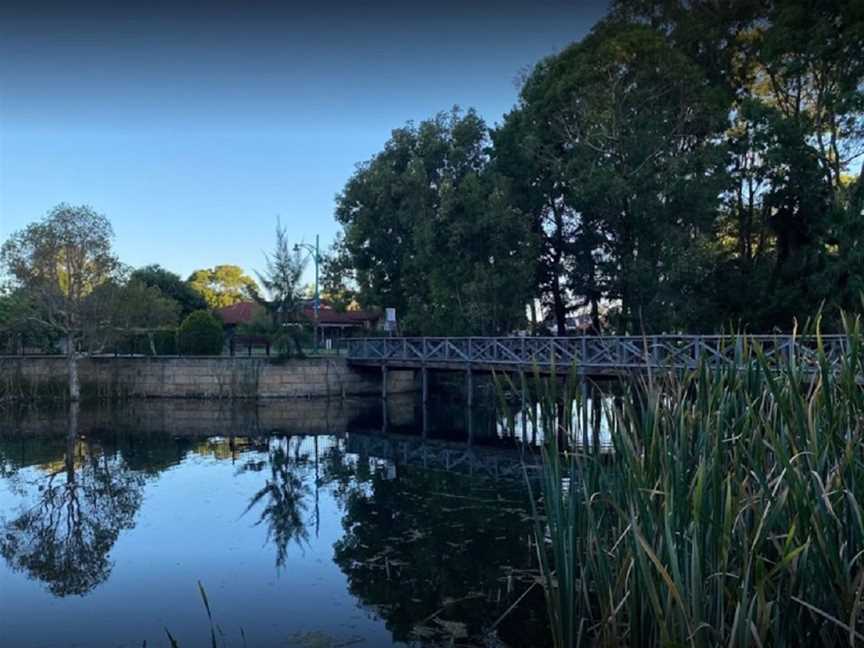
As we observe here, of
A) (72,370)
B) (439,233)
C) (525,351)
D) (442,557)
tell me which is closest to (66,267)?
(72,370)

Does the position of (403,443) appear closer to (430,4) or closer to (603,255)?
(603,255)

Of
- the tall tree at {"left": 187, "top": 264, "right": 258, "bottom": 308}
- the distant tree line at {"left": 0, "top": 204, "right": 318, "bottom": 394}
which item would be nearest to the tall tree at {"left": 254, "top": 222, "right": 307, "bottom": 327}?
the distant tree line at {"left": 0, "top": 204, "right": 318, "bottom": 394}

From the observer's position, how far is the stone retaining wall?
25.0 meters

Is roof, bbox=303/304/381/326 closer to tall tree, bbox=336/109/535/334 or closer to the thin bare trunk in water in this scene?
tall tree, bbox=336/109/535/334

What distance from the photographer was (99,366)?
25438mm

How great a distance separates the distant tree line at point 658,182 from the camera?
18.6 m

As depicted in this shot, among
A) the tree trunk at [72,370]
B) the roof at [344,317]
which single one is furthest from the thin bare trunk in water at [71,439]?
the roof at [344,317]

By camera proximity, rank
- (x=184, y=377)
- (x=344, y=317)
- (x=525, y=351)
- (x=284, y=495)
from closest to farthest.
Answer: (x=284, y=495), (x=525, y=351), (x=184, y=377), (x=344, y=317)

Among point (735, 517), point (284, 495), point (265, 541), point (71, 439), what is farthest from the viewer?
point (71, 439)

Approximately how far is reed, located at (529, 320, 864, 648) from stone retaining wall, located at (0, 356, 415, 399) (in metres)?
22.5

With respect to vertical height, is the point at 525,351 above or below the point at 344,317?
below

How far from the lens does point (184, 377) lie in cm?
2559

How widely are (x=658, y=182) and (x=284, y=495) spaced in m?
14.1

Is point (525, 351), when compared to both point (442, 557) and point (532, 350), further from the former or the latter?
point (442, 557)
